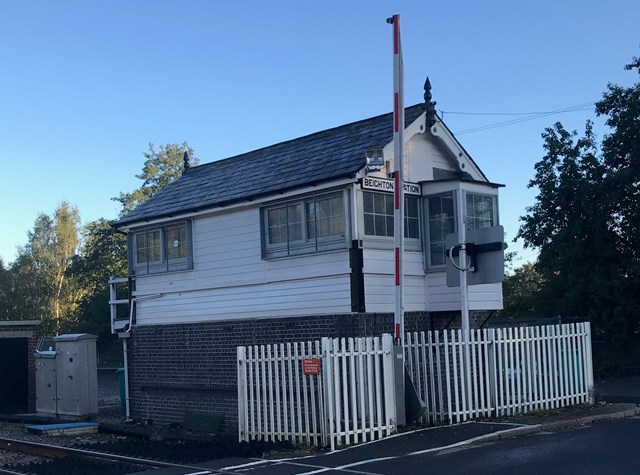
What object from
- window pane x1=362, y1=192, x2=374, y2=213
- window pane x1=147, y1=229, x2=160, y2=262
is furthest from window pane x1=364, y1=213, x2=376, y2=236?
window pane x1=147, y1=229, x2=160, y2=262

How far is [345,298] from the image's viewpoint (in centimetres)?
1453

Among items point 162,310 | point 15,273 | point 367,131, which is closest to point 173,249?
point 162,310

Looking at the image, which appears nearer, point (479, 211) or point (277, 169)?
point (479, 211)

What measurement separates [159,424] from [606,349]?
56.4 ft

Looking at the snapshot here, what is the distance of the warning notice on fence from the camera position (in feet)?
38.5

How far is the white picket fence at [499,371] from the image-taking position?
514 inches

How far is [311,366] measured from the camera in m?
11.8

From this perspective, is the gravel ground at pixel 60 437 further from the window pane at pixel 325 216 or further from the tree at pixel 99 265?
the tree at pixel 99 265

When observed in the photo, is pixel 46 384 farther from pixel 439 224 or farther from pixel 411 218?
pixel 439 224

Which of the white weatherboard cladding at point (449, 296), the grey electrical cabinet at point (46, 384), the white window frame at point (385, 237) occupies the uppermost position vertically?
the white window frame at point (385, 237)

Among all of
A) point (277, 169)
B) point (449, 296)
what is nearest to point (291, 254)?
point (277, 169)

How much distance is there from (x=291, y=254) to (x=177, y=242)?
4.06m

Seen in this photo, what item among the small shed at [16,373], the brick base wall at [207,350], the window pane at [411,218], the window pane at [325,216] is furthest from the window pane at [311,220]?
the small shed at [16,373]

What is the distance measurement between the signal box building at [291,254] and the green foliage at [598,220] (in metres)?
10.9
